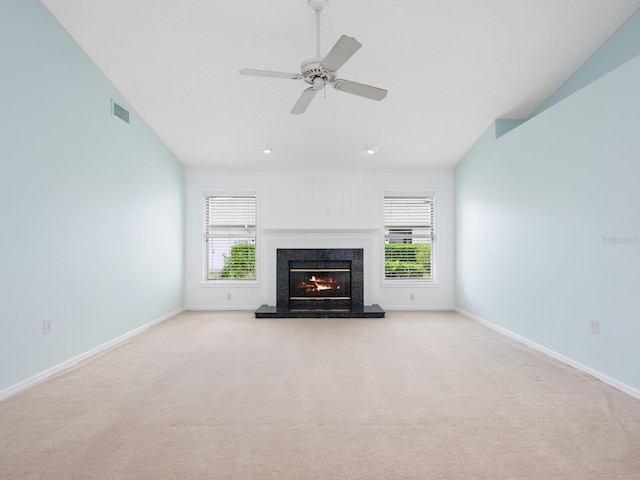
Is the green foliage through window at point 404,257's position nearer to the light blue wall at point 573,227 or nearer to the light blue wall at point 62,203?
the light blue wall at point 573,227

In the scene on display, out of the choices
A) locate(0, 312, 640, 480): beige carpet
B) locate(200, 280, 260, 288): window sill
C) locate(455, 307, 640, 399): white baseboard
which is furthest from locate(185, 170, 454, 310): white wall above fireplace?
locate(0, 312, 640, 480): beige carpet

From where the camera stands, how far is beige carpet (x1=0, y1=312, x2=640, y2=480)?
5.67 ft

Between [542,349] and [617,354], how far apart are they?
92 centimetres

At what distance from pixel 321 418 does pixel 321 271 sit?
3.73 metres

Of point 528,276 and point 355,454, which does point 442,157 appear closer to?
point 528,276

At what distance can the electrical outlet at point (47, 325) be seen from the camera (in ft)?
9.77

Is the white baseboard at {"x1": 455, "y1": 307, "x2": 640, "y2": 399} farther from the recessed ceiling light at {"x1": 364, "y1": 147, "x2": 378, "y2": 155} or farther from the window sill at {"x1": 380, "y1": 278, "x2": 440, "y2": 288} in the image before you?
the recessed ceiling light at {"x1": 364, "y1": 147, "x2": 378, "y2": 155}

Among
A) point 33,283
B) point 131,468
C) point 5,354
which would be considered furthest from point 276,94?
point 131,468

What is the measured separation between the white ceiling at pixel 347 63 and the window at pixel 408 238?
124 cm

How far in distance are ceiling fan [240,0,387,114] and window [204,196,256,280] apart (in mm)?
3276

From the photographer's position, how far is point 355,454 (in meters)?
1.82

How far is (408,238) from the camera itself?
6.13 metres

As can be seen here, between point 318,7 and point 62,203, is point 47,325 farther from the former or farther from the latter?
point 318,7

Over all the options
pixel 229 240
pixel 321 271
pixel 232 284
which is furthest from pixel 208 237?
pixel 321 271
